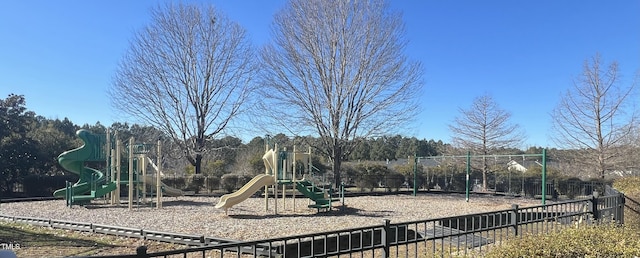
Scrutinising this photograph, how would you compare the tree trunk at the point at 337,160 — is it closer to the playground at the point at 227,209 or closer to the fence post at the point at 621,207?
the playground at the point at 227,209

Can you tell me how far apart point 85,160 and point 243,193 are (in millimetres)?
7793

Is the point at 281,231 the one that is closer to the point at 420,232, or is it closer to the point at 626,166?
the point at 420,232

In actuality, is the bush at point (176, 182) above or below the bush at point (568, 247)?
below

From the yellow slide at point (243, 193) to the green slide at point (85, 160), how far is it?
5355mm

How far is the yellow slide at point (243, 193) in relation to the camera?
40.1 ft

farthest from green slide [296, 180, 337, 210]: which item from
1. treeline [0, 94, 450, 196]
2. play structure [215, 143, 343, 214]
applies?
treeline [0, 94, 450, 196]

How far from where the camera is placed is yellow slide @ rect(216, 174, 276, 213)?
40.1ft

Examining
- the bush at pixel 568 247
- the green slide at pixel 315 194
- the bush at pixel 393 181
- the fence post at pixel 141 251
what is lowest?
the bush at pixel 393 181

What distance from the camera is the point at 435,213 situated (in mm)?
13727

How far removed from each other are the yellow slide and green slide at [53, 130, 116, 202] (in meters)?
5.36

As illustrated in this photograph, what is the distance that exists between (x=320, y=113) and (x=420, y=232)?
12.7m

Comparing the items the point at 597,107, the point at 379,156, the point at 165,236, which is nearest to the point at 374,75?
the point at 597,107

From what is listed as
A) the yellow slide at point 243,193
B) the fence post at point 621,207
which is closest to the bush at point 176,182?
the yellow slide at point 243,193

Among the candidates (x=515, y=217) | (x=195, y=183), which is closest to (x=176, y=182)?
(x=195, y=183)
